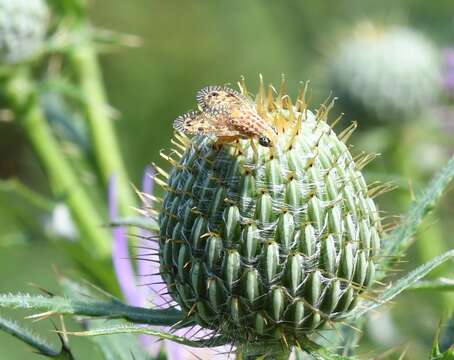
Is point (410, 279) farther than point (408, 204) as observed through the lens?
No

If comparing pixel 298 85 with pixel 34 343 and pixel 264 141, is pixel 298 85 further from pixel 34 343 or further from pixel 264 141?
pixel 34 343

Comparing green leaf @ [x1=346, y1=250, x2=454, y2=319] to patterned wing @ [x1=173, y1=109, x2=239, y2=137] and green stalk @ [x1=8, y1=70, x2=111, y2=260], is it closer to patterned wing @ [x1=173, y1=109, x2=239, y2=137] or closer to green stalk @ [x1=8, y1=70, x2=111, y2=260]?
patterned wing @ [x1=173, y1=109, x2=239, y2=137]

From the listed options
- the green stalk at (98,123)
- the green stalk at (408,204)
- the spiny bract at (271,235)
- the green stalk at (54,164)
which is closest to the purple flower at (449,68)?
the green stalk at (408,204)

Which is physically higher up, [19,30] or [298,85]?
[298,85]

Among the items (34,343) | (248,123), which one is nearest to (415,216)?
(248,123)

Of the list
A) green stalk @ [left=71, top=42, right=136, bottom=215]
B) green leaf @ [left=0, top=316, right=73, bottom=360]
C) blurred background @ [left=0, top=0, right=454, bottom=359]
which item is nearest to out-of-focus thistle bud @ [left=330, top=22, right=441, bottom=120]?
blurred background @ [left=0, top=0, right=454, bottom=359]

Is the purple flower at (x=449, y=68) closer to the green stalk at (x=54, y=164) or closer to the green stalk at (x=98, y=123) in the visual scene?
the green stalk at (x=98, y=123)
